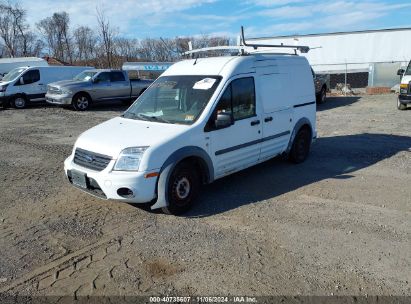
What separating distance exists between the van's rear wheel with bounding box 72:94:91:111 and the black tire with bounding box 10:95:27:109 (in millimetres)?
3240

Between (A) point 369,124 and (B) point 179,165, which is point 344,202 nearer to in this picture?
(B) point 179,165

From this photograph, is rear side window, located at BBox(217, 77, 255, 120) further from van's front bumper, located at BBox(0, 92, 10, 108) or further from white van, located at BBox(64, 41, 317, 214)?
van's front bumper, located at BBox(0, 92, 10, 108)

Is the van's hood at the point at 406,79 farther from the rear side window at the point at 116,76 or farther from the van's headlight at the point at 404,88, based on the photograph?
the rear side window at the point at 116,76

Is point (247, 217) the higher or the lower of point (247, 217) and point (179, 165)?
the lower

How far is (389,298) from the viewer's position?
3.38m

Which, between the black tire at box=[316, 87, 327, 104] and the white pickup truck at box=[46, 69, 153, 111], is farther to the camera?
the black tire at box=[316, 87, 327, 104]

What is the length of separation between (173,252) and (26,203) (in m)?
2.76

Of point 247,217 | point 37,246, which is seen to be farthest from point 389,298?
point 37,246

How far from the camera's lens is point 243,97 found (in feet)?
19.7

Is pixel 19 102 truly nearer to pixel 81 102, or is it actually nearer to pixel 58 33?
pixel 81 102

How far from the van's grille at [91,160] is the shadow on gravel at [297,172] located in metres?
1.30

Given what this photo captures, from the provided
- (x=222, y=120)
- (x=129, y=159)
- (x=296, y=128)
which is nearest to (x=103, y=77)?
(x=296, y=128)

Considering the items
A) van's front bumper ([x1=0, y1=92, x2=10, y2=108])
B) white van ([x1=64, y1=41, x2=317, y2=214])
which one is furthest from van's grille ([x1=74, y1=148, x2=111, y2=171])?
van's front bumper ([x1=0, y1=92, x2=10, y2=108])

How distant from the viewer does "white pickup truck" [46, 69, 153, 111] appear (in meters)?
17.2
